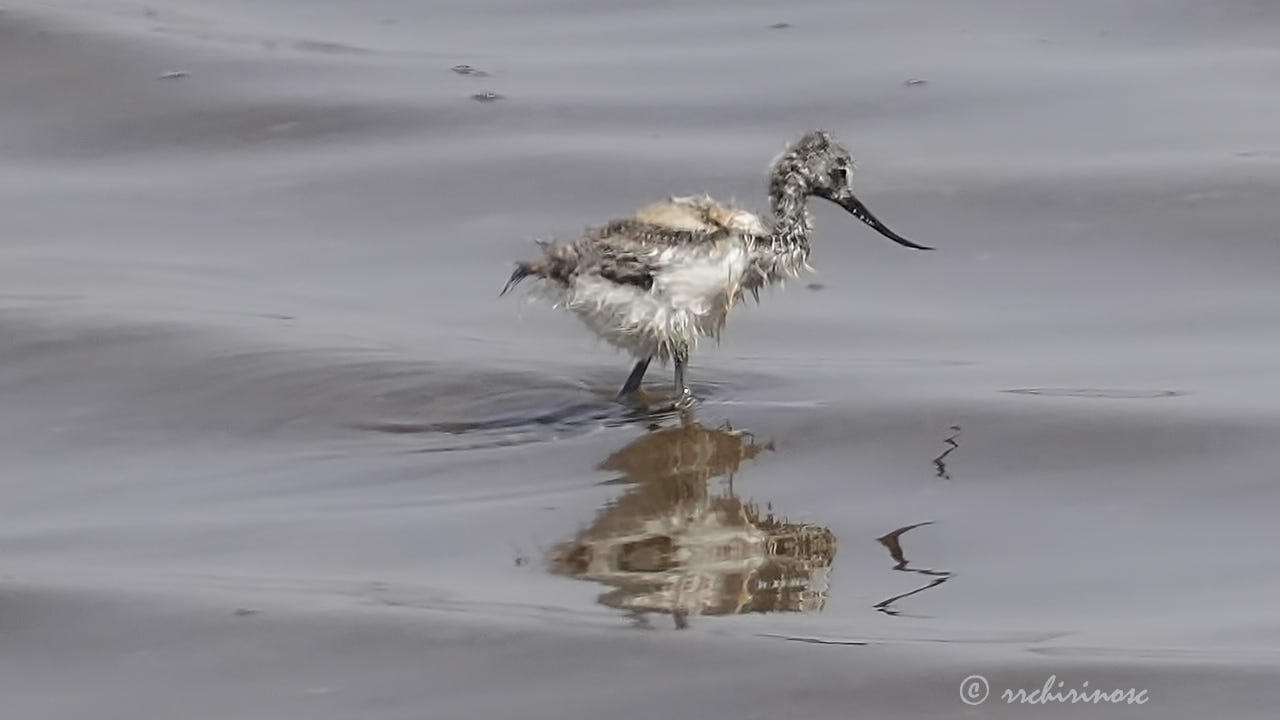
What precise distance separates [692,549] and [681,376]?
1.62m

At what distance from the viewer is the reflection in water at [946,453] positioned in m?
6.35

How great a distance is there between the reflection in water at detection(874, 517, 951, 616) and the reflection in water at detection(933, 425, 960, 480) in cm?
43

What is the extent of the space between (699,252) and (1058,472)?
1.35 m

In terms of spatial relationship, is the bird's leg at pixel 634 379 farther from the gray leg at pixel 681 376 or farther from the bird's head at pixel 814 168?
the bird's head at pixel 814 168

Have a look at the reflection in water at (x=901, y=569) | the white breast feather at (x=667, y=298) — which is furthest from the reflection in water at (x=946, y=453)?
the white breast feather at (x=667, y=298)

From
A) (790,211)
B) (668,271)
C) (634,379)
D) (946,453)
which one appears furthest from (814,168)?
(946,453)

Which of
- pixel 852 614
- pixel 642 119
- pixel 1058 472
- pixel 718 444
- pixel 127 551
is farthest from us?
pixel 642 119

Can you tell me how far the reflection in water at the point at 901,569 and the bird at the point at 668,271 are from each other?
4.57 feet

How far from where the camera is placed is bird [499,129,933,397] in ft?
22.9

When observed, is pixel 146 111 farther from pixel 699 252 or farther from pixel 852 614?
pixel 852 614

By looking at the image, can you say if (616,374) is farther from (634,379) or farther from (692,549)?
(692,549)

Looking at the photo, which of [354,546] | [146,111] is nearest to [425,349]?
[354,546]

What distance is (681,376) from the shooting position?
7.25m

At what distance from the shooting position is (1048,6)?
11.7m
